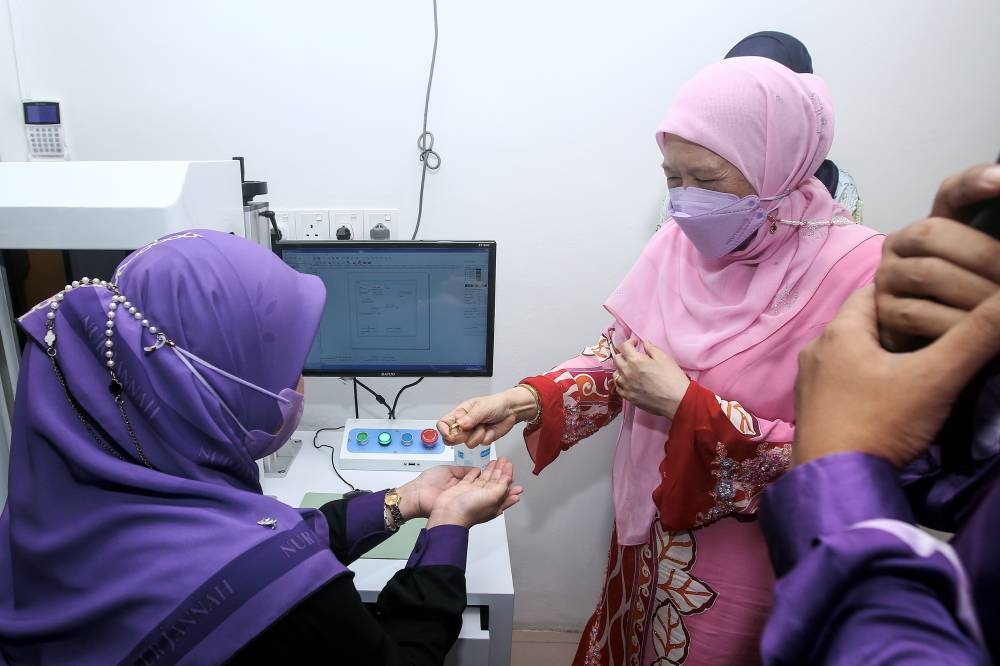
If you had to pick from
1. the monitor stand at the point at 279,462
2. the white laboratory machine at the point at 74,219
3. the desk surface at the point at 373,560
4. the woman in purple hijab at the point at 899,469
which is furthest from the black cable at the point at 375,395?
the woman in purple hijab at the point at 899,469

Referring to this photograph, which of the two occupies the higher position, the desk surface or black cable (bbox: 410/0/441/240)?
black cable (bbox: 410/0/441/240)

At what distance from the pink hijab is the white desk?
1.04 feet

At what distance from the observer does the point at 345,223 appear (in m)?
1.62

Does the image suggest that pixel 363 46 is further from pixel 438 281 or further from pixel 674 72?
pixel 674 72

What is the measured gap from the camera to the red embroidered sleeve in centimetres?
96

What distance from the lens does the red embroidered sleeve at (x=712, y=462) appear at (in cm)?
96

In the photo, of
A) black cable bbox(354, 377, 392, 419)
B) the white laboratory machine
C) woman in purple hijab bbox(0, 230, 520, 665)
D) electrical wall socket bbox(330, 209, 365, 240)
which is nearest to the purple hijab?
woman in purple hijab bbox(0, 230, 520, 665)

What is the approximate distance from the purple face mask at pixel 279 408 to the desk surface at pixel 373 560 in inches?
15.4

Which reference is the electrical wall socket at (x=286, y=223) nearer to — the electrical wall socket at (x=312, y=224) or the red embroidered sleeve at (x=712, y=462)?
the electrical wall socket at (x=312, y=224)

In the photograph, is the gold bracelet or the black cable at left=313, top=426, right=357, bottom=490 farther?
the black cable at left=313, top=426, right=357, bottom=490

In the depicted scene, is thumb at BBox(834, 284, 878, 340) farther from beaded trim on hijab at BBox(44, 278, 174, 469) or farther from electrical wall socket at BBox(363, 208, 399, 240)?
electrical wall socket at BBox(363, 208, 399, 240)

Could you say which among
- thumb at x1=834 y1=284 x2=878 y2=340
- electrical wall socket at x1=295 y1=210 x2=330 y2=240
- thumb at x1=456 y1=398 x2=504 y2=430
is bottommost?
thumb at x1=456 y1=398 x2=504 y2=430

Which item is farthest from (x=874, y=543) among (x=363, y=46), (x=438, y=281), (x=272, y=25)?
(x=272, y=25)


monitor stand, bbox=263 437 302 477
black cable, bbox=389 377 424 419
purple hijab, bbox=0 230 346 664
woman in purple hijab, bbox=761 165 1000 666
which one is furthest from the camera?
black cable, bbox=389 377 424 419
